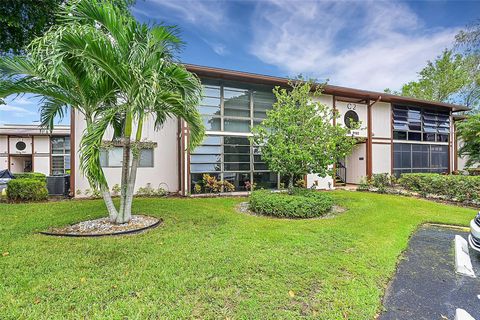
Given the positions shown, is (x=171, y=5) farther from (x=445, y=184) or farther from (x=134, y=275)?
(x=445, y=184)

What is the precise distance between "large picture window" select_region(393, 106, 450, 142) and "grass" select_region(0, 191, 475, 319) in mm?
10165

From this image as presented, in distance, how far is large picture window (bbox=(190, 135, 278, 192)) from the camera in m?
9.91

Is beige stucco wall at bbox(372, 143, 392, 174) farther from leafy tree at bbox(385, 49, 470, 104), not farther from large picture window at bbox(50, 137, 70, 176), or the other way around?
large picture window at bbox(50, 137, 70, 176)

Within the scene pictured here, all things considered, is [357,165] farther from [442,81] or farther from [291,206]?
[442,81]

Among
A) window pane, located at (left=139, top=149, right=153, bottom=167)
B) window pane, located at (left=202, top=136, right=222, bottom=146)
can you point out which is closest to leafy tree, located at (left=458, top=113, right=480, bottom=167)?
window pane, located at (left=202, top=136, right=222, bottom=146)

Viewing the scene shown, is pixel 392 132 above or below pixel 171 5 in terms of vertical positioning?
below

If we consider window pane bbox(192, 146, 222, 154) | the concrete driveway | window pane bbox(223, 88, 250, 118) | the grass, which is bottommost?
the concrete driveway

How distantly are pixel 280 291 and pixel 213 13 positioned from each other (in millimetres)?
9474

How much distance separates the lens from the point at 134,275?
322 centimetres

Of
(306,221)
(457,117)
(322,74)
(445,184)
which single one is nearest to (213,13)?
(322,74)

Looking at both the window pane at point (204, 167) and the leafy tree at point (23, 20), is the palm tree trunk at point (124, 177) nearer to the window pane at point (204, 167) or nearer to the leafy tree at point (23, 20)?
the leafy tree at point (23, 20)

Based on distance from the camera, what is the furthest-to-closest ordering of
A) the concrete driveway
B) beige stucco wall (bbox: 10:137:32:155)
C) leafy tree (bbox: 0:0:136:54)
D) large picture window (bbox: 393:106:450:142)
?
beige stucco wall (bbox: 10:137:32:155) < large picture window (bbox: 393:106:450:142) < leafy tree (bbox: 0:0:136:54) < the concrete driveway

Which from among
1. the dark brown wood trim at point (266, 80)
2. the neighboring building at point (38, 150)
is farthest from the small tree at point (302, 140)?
the neighboring building at point (38, 150)

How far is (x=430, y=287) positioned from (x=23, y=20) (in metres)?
9.34
